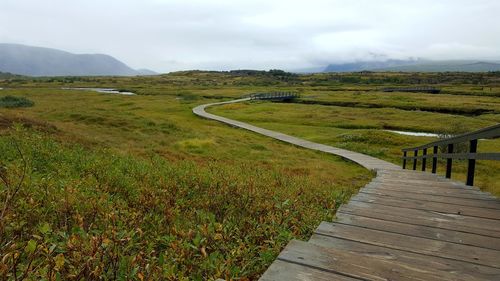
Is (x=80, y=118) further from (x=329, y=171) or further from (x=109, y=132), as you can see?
(x=329, y=171)

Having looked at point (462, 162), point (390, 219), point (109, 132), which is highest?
point (390, 219)

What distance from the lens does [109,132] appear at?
76.4 feet

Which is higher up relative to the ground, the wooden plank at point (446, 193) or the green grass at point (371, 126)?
the wooden plank at point (446, 193)

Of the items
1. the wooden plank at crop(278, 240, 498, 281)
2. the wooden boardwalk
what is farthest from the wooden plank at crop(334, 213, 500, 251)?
the wooden plank at crop(278, 240, 498, 281)

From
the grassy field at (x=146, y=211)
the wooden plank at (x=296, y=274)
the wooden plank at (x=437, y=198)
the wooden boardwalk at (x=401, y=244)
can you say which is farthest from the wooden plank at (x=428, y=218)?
the wooden plank at (x=296, y=274)

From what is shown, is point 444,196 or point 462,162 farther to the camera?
point 462,162

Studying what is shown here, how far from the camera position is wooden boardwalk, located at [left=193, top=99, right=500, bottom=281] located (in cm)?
305

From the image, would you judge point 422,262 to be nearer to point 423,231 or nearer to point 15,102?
point 423,231

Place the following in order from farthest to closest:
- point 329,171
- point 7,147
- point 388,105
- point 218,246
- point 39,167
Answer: point 388,105 → point 329,171 → point 7,147 → point 39,167 → point 218,246

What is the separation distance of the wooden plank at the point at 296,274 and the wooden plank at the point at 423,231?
1.52m

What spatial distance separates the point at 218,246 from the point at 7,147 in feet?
25.6

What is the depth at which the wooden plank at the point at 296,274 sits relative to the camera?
289cm

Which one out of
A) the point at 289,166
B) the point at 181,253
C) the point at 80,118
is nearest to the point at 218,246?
the point at 181,253

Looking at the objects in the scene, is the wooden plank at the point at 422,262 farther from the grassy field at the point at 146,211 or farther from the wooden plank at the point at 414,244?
the grassy field at the point at 146,211
